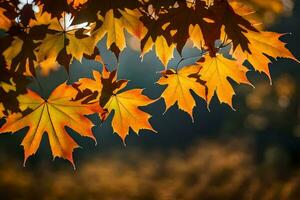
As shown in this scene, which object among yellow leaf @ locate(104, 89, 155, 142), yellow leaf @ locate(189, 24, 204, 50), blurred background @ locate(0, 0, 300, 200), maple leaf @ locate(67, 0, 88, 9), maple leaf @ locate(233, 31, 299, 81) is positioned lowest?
blurred background @ locate(0, 0, 300, 200)

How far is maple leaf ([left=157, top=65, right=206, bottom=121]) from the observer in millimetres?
1456

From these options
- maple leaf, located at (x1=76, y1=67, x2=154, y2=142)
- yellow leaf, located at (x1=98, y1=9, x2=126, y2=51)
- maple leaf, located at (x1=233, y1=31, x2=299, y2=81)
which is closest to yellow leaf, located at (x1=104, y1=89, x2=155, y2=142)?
maple leaf, located at (x1=76, y1=67, x2=154, y2=142)

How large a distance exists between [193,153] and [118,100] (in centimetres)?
582

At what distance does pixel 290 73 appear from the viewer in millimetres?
8680

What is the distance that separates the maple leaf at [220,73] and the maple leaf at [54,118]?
41 cm

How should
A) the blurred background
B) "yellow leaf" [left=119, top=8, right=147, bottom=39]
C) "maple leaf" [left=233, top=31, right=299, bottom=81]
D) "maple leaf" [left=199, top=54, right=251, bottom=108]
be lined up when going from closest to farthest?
"yellow leaf" [left=119, top=8, right=147, bottom=39], "maple leaf" [left=233, top=31, right=299, bottom=81], "maple leaf" [left=199, top=54, right=251, bottom=108], the blurred background

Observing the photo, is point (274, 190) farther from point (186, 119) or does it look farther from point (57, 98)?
point (186, 119)

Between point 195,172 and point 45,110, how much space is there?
175 inches

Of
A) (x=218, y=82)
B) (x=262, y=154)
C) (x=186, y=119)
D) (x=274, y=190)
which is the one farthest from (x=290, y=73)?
(x=218, y=82)

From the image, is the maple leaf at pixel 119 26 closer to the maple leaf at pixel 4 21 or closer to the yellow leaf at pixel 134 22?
the yellow leaf at pixel 134 22

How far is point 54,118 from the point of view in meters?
1.47

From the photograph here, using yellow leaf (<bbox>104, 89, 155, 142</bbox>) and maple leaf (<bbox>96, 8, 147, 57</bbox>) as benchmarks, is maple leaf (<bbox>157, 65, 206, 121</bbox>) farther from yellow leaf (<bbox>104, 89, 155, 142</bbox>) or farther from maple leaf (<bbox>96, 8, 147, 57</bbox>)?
maple leaf (<bbox>96, 8, 147, 57</bbox>)

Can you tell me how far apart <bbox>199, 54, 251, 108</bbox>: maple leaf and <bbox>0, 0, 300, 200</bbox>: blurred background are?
45cm

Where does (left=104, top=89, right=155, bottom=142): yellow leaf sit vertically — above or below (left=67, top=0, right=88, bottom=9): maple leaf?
below
